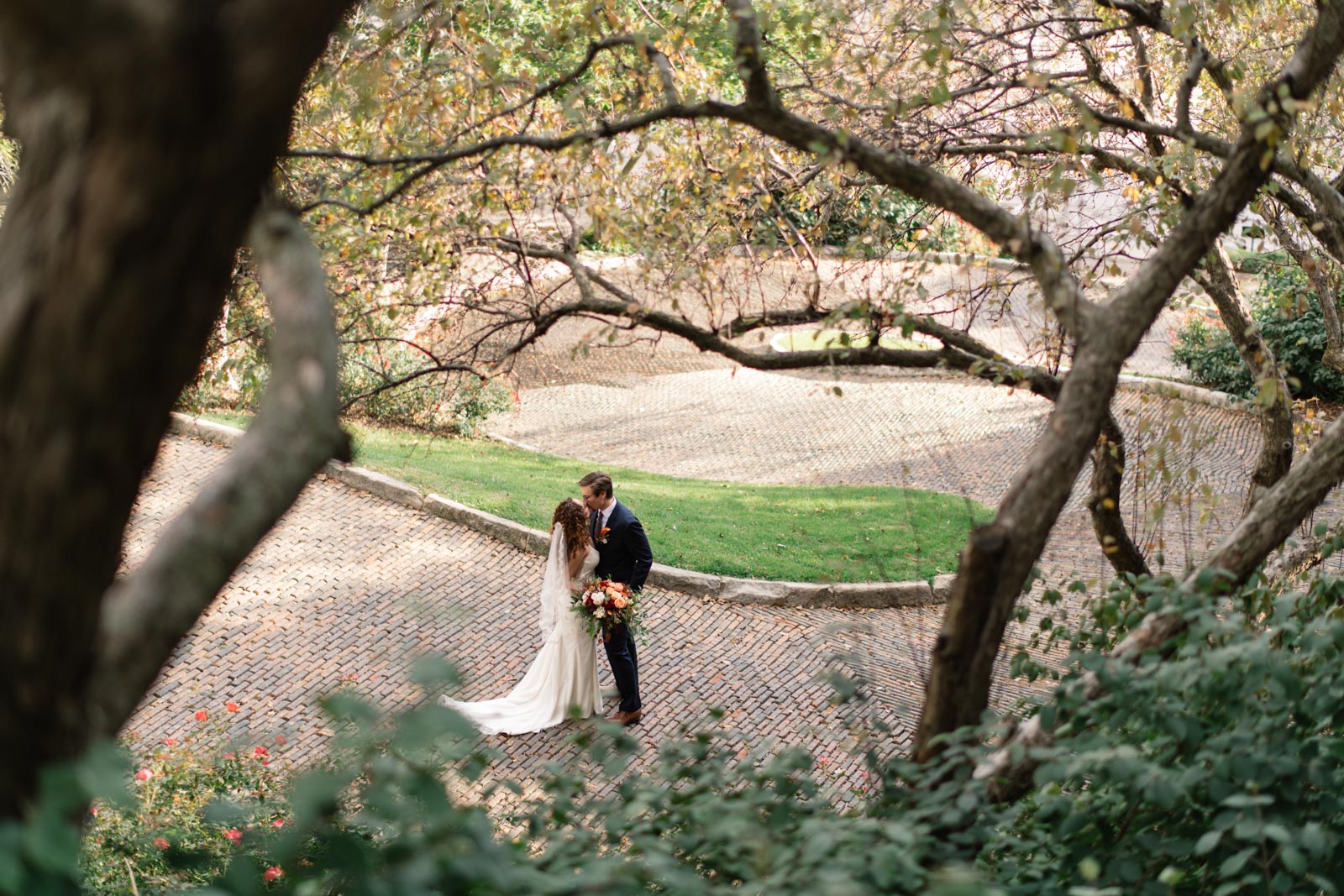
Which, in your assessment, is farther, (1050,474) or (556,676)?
(556,676)

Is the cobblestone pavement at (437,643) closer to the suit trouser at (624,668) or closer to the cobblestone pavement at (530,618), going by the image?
the cobblestone pavement at (530,618)

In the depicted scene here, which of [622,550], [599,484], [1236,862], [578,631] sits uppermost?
[599,484]

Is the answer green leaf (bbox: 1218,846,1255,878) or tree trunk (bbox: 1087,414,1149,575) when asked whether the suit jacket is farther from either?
green leaf (bbox: 1218,846,1255,878)

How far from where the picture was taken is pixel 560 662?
800cm

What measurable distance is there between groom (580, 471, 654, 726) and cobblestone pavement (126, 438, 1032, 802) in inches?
9.9

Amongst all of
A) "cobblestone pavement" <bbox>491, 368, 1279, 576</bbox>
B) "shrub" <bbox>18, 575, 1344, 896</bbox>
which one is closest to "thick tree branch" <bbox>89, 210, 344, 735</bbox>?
"shrub" <bbox>18, 575, 1344, 896</bbox>

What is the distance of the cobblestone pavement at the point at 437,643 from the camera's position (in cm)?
777

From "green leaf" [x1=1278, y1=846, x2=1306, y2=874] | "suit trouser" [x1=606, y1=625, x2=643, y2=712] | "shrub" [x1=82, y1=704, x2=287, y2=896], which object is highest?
"green leaf" [x1=1278, y1=846, x2=1306, y2=874]

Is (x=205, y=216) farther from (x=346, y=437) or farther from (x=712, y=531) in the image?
(x=712, y=531)

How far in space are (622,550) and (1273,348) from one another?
38.5 feet

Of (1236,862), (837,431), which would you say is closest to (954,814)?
(1236,862)

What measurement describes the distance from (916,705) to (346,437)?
7.11m

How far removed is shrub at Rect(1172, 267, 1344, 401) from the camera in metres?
16.2

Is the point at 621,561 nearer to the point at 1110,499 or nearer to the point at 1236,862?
the point at 1110,499
